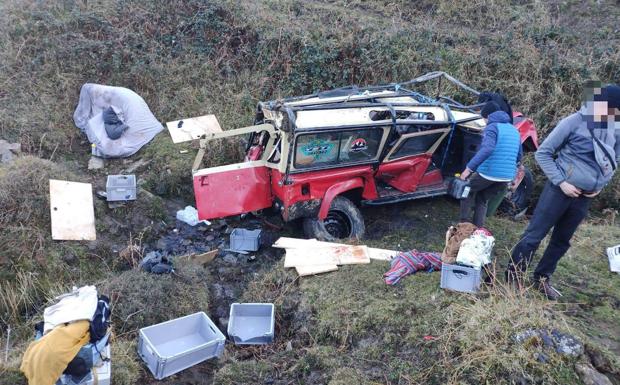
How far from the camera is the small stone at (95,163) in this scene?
793 cm

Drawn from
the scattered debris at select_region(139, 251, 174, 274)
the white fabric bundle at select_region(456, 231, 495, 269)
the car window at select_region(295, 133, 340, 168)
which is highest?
the car window at select_region(295, 133, 340, 168)

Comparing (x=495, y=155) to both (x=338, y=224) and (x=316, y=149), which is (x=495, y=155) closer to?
(x=316, y=149)

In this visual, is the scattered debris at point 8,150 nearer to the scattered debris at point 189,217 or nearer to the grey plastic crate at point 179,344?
the scattered debris at point 189,217

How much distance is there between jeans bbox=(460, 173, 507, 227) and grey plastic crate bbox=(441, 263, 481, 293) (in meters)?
1.46

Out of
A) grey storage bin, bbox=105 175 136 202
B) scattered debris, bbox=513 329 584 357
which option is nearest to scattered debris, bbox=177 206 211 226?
grey storage bin, bbox=105 175 136 202

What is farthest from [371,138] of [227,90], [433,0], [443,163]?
[433,0]

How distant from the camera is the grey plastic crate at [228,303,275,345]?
504 cm

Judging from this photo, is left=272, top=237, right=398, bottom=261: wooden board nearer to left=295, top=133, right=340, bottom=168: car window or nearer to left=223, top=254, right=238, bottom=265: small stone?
left=223, top=254, right=238, bottom=265: small stone

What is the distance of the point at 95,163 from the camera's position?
7984mm

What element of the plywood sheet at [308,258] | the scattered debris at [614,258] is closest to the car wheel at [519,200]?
the scattered debris at [614,258]

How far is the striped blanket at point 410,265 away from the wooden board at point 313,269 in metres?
0.61

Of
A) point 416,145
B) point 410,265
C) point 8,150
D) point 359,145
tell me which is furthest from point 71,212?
point 416,145

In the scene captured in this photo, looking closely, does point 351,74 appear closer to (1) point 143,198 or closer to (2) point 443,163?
(2) point 443,163

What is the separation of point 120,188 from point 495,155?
4.78 meters
